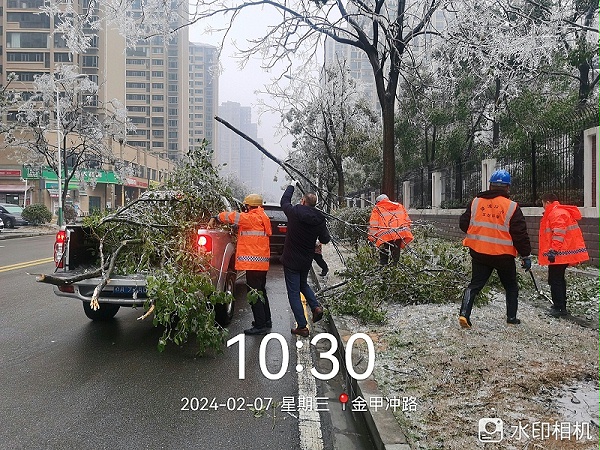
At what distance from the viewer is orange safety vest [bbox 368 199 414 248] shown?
30.4 feet

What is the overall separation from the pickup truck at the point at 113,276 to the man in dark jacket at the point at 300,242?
834mm

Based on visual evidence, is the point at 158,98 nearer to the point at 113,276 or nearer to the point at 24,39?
the point at 24,39

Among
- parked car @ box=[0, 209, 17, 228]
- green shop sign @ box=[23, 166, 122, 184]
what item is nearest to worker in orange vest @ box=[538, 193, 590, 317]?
parked car @ box=[0, 209, 17, 228]

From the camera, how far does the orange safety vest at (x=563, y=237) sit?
697 cm

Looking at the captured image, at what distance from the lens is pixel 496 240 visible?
6.08m

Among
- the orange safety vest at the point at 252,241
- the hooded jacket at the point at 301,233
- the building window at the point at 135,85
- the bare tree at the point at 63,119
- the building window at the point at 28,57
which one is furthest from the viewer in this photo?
the building window at the point at 135,85

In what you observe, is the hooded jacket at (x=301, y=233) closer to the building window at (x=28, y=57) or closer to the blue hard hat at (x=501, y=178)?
Answer: the blue hard hat at (x=501, y=178)

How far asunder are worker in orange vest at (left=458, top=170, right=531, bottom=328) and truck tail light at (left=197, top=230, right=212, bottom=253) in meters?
2.98

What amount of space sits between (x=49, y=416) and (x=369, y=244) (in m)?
6.35

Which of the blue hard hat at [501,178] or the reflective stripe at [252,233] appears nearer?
the blue hard hat at [501,178]

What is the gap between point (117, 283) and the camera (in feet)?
20.2

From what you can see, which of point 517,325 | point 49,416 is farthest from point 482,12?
point 49,416

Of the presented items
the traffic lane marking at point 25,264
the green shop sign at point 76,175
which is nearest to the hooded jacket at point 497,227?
the traffic lane marking at point 25,264

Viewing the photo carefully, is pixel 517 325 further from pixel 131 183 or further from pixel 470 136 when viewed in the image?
pixel 131 183
